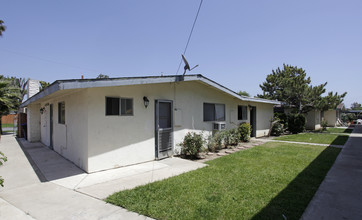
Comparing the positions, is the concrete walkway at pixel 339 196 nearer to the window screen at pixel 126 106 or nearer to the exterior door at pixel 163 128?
the exterior door at pixel 163 128

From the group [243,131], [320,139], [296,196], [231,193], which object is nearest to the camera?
[296,196]

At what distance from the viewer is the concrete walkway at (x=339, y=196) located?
10.4 ft

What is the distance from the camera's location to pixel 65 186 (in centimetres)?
439

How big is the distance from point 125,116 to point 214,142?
442 cm

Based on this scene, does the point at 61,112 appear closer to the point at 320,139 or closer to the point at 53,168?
the point at 53,168

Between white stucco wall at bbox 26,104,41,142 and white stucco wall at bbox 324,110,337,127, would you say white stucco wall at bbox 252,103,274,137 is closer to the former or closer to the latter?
white stucco wall at bbox 26,104,41,142

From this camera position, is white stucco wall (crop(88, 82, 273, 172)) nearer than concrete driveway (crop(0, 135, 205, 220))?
No

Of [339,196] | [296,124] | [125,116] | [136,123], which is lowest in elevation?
[339,196]

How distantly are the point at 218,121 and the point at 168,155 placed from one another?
372 centimetres

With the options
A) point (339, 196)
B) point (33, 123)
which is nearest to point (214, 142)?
point (339, 196)

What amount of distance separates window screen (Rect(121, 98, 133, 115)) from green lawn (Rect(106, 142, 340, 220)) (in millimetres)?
2585

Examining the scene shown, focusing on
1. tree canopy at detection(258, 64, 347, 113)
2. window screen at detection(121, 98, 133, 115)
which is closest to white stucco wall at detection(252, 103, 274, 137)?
tree canopy at detection(258, 64, 347, 113)

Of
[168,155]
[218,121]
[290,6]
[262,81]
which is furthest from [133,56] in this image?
[262,81]

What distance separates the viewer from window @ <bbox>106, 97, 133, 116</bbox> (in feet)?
18.7
